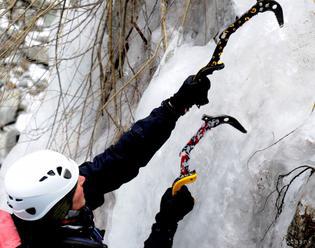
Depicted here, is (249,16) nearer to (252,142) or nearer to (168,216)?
(252,142)

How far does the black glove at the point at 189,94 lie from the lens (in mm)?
1917

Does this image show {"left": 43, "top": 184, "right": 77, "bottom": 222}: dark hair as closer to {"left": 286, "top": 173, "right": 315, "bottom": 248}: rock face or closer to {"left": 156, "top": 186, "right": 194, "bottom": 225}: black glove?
{"left": 156, "top": 186, "right": 194, "bottom": 225}: black glove

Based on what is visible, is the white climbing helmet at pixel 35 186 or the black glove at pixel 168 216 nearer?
the white climbing helmet at pixel 35 186

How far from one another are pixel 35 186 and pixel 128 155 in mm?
421

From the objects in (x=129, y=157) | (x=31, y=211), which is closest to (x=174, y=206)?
(x=129, y=157)

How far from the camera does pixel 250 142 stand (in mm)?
2010

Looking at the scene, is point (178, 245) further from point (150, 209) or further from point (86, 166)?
point (86, 166)

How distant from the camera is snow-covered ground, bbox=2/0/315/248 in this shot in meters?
1.90

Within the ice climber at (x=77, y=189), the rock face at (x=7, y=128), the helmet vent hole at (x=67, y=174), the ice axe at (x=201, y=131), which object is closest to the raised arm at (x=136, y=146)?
the ice climber at (x=77, y=189)

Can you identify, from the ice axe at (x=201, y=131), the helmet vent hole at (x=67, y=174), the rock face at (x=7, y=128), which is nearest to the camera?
the helmet vent hole at (x=67, y=174)

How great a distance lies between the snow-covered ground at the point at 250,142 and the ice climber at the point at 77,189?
0.19m

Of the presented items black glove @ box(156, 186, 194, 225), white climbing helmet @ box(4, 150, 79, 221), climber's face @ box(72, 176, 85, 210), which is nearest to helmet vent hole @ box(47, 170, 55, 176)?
white climbing helmet @ box(4, 150, 79, 221)

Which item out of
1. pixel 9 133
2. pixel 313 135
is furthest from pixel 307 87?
pixel 9 133

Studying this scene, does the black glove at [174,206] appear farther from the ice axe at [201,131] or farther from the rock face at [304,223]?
the rock face at [304,223]
